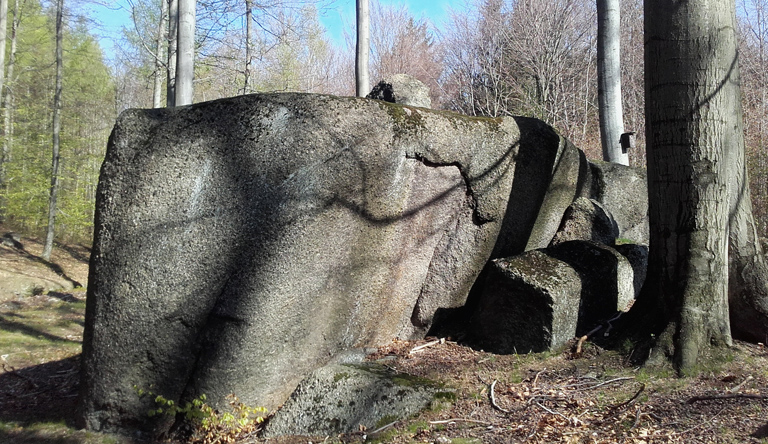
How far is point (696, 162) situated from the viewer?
3.97 metres

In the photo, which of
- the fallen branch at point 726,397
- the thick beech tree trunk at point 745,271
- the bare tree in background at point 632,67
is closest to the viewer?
the fallen branch at point 726,397

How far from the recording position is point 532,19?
62.3ft

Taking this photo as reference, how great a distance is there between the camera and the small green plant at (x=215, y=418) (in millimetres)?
4070

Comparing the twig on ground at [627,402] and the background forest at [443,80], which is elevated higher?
the background forest at [443,80]

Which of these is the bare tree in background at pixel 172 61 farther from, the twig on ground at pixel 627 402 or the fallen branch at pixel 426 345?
the twig on ground at pixel 627 402

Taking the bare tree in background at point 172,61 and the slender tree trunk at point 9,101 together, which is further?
the slender tree trunk at point 9,101

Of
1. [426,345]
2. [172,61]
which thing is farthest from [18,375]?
[172,61]

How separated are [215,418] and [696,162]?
3.83 metres

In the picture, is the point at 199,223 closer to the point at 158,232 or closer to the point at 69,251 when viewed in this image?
the point at 158,232

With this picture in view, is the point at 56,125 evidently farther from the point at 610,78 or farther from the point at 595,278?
the point at 595,278

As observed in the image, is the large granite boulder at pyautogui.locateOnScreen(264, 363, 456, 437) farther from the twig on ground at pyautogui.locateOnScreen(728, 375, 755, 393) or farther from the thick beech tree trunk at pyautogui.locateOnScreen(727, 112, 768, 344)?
the thick beech tree trunk at pyautogui.locateOnScreen(727, 112, 768, 344)

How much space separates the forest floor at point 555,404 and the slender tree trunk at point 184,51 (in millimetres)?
5260

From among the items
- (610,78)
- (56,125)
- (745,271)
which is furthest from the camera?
(56,125)

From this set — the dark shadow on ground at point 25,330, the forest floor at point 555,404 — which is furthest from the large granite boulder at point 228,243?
the dark shadow on ground at point 25,330
